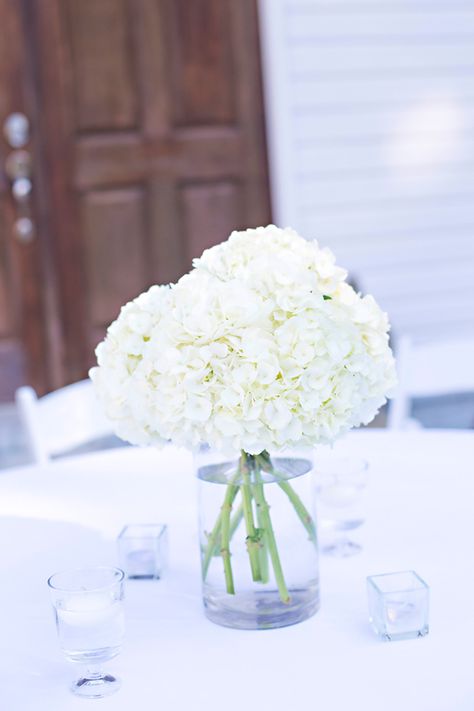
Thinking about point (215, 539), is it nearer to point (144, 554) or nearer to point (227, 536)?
point (227, 536)

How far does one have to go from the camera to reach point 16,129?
457cm

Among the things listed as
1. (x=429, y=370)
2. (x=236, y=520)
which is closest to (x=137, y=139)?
(x=429, y=370)

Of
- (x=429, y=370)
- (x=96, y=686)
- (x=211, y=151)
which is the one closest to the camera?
(x=96, y=686)

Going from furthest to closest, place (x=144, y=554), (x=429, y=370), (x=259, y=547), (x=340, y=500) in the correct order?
(x=429, y=370), (x=340, y=500), (x=144, y=554), (x=259, y=547)

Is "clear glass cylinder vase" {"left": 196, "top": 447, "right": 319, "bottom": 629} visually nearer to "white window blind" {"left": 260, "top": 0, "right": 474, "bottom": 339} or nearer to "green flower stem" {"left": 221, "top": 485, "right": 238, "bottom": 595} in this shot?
"green flower stem" {"left": 221, "top": 485, "right": 238, "bottom": 595}

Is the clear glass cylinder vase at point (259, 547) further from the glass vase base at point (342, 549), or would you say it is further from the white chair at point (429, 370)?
the white chair at point (429, 370)

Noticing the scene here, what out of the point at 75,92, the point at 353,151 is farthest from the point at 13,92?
the point at 353,151

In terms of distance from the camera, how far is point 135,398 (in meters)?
1.23

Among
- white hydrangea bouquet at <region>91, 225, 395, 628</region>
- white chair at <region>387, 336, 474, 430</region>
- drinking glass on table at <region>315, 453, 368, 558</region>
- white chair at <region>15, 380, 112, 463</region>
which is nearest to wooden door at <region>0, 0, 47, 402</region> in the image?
white chair at <region>15, 380, 112, 463</region>

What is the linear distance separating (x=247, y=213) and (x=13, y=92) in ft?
3.60

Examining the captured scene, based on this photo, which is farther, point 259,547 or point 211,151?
point 211,151

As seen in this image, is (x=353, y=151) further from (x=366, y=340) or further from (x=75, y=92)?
(x=366, y=340)

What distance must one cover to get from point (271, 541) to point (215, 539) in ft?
0.21

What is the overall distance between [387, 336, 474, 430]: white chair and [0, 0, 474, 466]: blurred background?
7.98 ft
